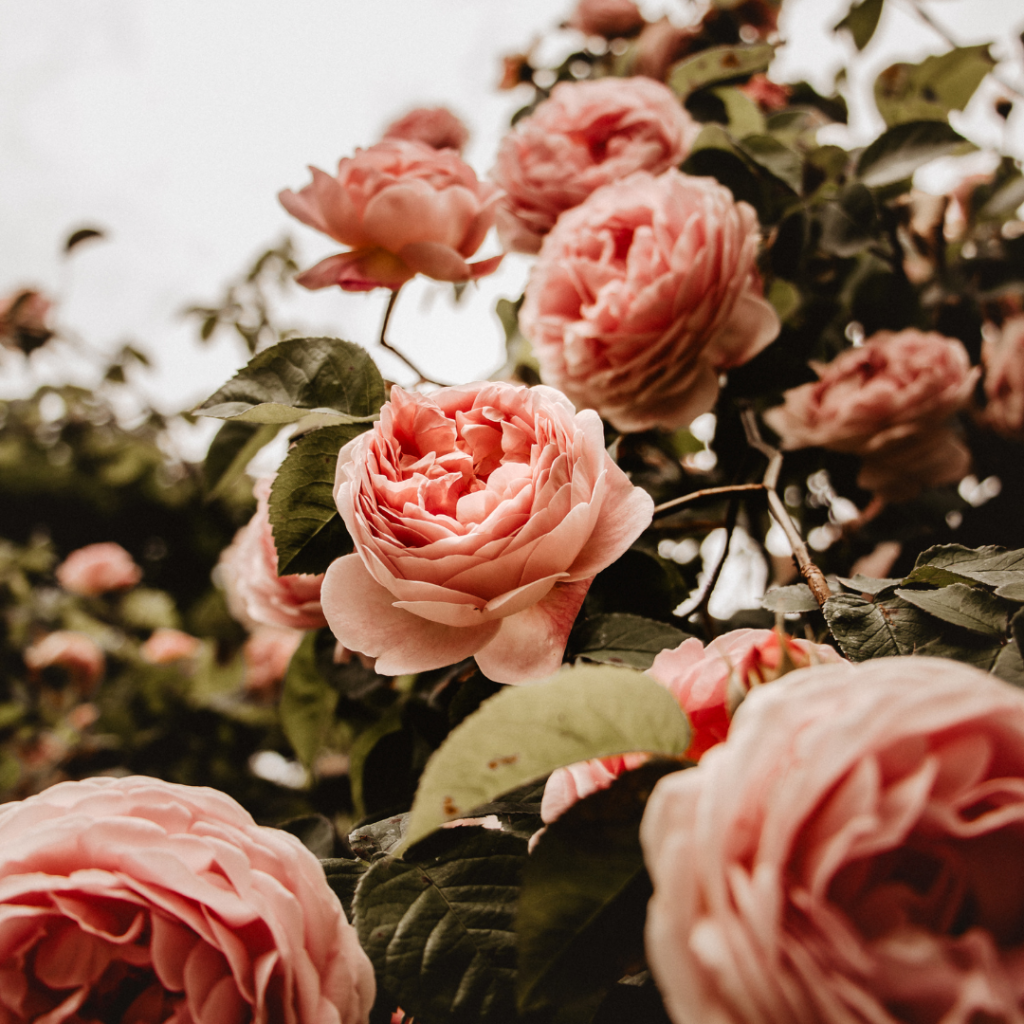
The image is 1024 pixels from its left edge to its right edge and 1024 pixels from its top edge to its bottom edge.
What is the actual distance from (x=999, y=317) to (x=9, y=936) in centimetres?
92

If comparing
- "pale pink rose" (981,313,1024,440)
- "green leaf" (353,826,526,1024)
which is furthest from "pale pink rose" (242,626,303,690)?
"pale pink rose" (981,313,1024,440)

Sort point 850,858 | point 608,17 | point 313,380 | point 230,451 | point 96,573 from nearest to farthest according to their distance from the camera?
point 850,858
point 313,380
point 230,451
point 608,17
point 96,573

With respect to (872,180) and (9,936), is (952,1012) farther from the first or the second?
(872,180)

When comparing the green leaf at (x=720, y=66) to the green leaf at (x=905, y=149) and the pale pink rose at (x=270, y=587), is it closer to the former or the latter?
the green leaf at (x=905, y=149)

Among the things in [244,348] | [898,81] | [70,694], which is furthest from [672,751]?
[70,694]

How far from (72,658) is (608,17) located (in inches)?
47.5

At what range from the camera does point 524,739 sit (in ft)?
0.60

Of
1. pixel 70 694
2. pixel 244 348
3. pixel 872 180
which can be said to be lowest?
pixel 70 694

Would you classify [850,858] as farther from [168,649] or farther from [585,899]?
[168,649]

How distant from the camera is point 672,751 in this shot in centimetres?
20

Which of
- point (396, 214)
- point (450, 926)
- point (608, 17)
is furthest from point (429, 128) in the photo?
point (450, 926)

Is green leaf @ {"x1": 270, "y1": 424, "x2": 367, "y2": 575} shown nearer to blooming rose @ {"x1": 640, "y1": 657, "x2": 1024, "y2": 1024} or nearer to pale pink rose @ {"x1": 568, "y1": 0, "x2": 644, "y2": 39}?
blooming rose @ {"x1": 640, "y1": 657, "x2": 1024, "y2": 1024}

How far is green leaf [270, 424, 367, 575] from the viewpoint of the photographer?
32 cm

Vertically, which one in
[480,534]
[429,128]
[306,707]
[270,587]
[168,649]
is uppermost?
[429,128]
